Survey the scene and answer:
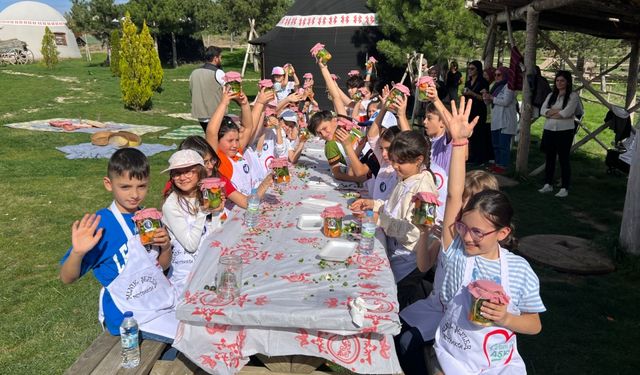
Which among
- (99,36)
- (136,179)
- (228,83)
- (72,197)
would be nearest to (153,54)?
(72,197)

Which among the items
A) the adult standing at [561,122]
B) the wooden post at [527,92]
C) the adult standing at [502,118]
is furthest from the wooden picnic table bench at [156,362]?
the adult standing at [502,118]

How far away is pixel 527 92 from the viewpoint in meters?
9.57

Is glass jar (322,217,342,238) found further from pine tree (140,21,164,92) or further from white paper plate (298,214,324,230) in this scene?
pine tree (140,21,164,92)

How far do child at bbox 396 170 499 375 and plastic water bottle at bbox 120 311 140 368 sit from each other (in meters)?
1.70

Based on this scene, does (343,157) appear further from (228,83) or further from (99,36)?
(99,36)

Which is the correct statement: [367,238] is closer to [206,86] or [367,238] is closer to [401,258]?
[401,258]

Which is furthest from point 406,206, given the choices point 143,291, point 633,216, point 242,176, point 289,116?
point 289,116

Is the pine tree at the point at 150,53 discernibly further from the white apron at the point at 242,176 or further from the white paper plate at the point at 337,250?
the white paper plate at the point at 337,250

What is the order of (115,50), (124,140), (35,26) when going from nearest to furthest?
(124,140) < (115,50) < (35,26)

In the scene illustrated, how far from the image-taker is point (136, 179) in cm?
329

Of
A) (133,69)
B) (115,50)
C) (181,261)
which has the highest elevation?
(115,50)

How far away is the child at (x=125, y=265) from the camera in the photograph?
302 centimetres

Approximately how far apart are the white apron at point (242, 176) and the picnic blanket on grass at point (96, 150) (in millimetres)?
6857

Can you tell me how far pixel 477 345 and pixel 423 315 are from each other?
0.73 m
